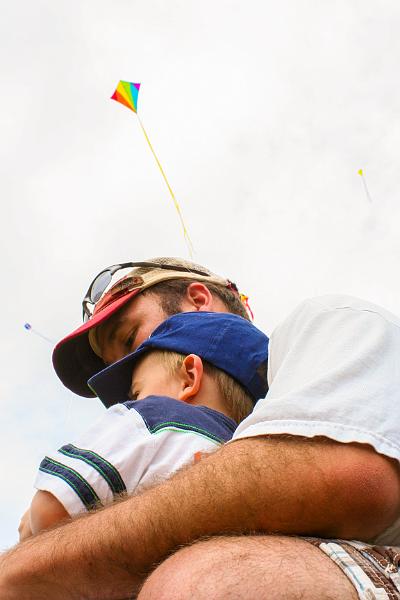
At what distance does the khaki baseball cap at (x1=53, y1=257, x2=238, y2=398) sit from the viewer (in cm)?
223

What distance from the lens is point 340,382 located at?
41.6 inches

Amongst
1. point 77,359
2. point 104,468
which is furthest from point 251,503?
point 77,359

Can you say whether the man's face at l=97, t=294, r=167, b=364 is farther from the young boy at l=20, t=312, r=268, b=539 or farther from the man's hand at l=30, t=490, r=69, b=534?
the man's hand at l=30, t=490, r=69, b=534

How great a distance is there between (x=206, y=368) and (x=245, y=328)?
0.66 ft

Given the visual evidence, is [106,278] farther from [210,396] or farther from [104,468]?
[104,468]

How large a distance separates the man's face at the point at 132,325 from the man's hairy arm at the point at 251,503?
1.09 metres

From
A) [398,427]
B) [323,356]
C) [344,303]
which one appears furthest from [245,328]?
[398,427]

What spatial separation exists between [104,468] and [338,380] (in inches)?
19.3

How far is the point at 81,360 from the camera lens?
98.4 inches

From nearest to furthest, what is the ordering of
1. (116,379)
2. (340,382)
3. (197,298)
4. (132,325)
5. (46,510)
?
(340,382)
(46,510)
(116,379)
(132,325)
(197,298)

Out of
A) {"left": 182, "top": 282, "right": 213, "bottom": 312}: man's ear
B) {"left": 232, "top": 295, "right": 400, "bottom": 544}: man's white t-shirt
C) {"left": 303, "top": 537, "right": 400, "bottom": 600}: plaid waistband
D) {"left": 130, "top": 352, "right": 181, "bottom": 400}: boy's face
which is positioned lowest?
{"left": 303, "top": 537, "right": 400, "bottom": 600}: plaid waistband

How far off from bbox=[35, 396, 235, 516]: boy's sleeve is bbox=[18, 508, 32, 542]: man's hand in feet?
0.58

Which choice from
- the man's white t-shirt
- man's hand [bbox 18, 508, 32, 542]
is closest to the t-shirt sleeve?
the man's white t-shirt

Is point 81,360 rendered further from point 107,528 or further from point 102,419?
point 107,528
